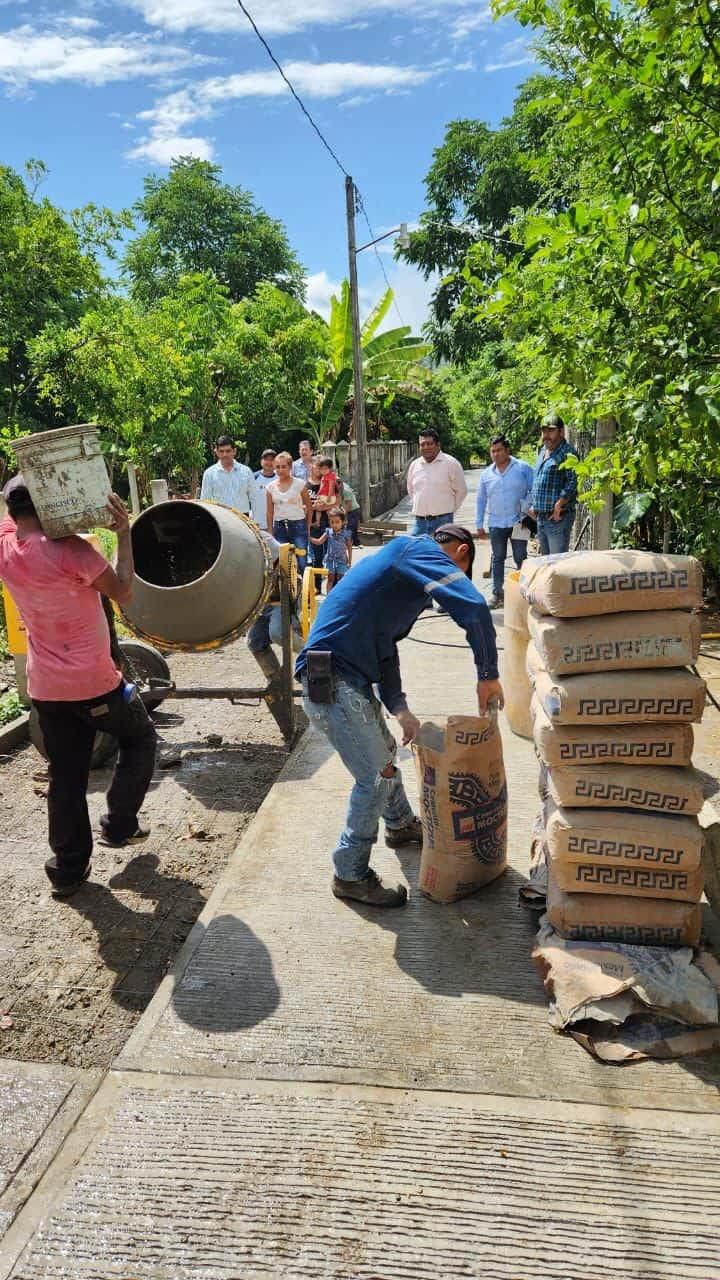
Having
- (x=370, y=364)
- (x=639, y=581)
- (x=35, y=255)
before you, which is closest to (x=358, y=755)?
(x=639, y=581)

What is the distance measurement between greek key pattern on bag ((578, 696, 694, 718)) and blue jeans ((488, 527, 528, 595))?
5.89 meters

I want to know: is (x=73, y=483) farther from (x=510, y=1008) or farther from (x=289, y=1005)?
(x=510, y=1008)

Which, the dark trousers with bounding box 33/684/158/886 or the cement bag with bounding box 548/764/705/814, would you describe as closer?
the cement bag with bounding box 548/764/705/814

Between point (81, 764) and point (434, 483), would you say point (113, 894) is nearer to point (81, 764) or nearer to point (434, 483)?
point (81, 764)

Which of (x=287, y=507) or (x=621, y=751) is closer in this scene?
(x=621, y=751)

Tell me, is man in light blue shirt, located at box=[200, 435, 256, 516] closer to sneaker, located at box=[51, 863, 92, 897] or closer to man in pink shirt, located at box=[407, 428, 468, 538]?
man in pink shirt, located at box=[407, 428, 468, 538]

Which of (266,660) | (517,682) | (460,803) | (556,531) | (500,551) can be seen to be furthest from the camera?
(500,551)

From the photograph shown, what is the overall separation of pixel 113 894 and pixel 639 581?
2.80m

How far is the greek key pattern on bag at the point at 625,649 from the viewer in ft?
10.5

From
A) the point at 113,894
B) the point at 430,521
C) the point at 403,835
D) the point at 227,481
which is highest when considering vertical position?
the point at 227,481

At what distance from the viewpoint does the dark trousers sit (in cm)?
393

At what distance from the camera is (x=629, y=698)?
10.4 ft

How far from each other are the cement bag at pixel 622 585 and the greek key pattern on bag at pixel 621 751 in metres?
0.49

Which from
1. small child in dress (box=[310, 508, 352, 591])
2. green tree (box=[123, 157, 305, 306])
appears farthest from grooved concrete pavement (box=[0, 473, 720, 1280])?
green tree (box=[123, 157, 305, 306])
